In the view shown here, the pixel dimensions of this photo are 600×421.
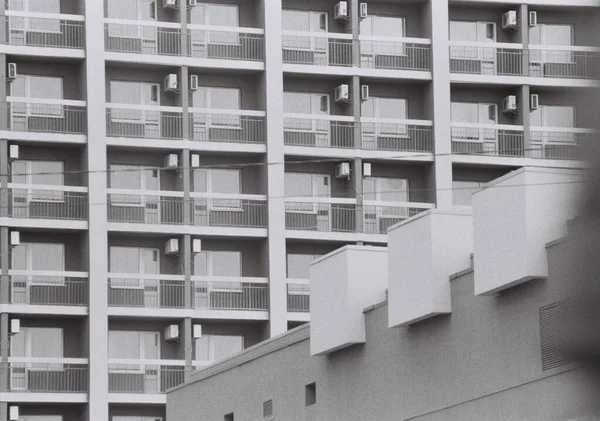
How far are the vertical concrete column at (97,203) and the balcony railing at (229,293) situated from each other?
356 centimetres

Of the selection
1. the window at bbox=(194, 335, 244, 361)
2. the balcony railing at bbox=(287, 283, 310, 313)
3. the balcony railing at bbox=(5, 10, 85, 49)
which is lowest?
the window at bbox=(194, 335, 244, 361)

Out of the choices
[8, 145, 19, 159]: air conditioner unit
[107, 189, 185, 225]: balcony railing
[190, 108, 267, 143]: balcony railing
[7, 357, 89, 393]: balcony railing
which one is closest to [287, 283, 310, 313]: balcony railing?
[107, 189, 185, 225]: balcony railing

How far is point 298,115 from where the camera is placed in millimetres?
57219

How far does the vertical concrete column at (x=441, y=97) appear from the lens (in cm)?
5759

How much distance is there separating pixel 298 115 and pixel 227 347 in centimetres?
913

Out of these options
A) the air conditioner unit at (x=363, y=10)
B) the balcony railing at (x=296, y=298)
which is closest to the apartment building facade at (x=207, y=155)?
the balcony railing at (x=296, y=298)

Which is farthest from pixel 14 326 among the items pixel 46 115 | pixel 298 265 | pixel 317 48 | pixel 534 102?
pixel 534 102

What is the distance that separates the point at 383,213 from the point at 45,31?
14435 mm

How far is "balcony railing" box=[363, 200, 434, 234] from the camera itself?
57875 millimetres

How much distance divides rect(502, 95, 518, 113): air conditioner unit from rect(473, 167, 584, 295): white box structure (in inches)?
1304

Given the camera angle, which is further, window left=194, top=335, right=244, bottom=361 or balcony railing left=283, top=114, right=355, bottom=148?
balcony railing left=283, top=114, right=355, bottom=148

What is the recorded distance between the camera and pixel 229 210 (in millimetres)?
56531

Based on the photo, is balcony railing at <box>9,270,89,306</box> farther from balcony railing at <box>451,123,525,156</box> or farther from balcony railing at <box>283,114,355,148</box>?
balcony railing at <box>451,123,525,156</box>

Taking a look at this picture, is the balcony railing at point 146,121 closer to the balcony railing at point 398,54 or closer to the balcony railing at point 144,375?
the balcony railing at point 398,54
